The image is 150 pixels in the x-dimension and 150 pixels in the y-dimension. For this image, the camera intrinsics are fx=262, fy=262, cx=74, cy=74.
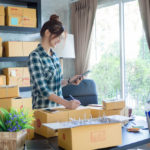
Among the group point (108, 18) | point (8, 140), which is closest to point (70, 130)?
point (8, 140)

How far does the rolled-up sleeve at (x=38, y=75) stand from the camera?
2.01 m

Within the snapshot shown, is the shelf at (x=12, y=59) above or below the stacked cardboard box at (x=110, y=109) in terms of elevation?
above

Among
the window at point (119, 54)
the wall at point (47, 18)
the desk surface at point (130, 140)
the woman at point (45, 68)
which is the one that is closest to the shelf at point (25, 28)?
the wall at point (47, 18)

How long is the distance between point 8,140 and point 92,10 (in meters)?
3.37

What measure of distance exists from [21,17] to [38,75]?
2036 millimetres

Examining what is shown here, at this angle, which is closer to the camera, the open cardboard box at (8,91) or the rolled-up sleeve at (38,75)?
the open cardboard box at (8,91)

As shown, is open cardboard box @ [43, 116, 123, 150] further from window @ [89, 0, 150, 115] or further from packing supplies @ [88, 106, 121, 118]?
window @ [89, 0, 150, 115]

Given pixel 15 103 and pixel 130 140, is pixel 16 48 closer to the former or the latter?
pixel 15 103

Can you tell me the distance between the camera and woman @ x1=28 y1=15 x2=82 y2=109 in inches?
80.4

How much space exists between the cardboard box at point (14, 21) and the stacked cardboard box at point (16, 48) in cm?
26

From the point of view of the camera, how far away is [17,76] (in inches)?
148

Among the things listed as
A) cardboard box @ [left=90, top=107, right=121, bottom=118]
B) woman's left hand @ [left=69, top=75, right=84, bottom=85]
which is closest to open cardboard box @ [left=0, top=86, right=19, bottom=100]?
cardboard box @ [left=90, top=107, right=121, bottom=118]

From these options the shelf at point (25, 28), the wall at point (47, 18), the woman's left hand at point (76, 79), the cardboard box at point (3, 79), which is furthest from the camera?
the wall at point (47, 18)

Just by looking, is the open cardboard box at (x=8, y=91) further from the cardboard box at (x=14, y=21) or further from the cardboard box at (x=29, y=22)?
the cardboard box at (x=29, y=22)
